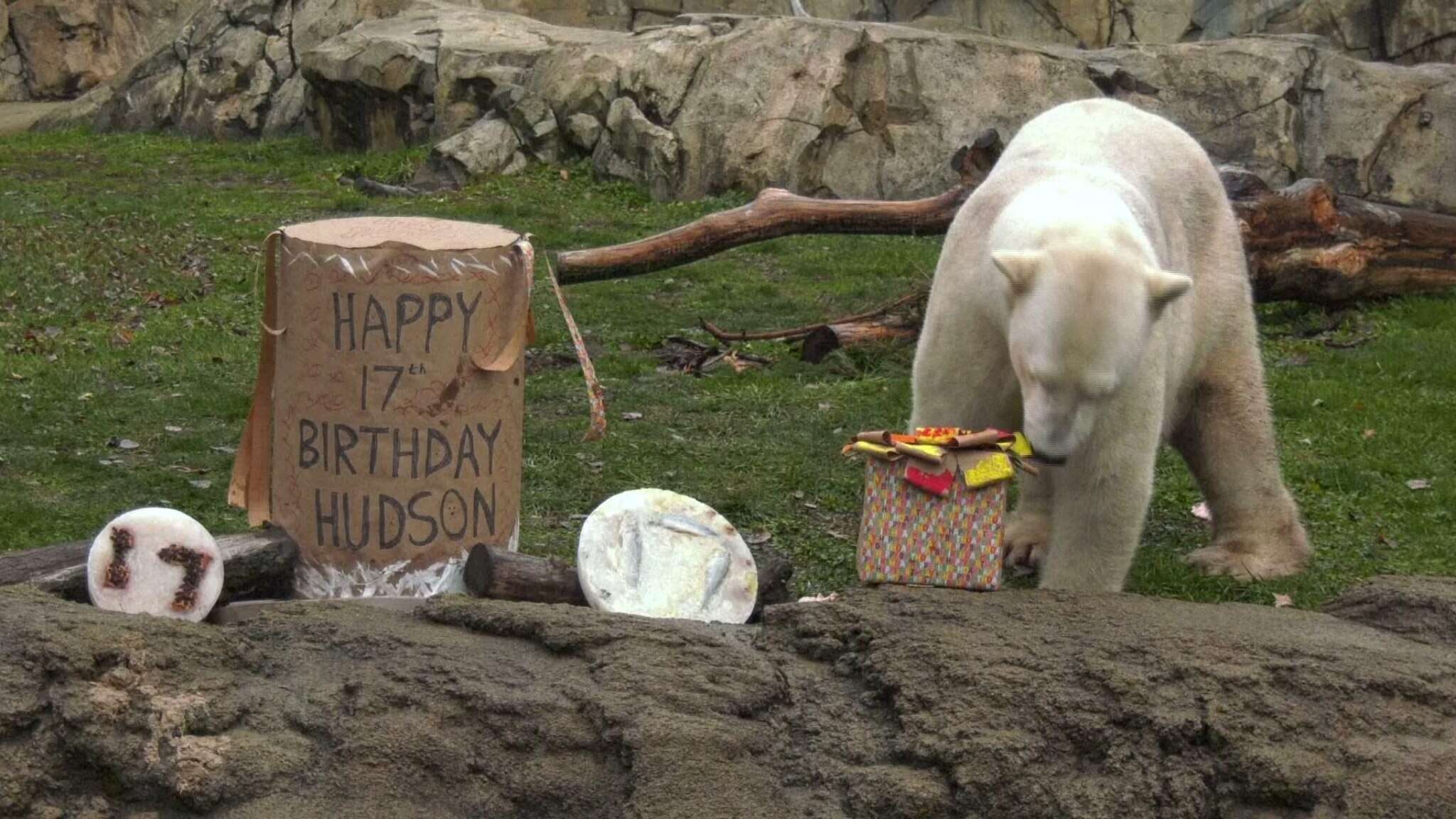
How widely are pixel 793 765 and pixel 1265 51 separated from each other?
43.7 ft

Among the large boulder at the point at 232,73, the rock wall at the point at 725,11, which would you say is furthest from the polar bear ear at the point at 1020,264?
the rock wall at the point at 725,11

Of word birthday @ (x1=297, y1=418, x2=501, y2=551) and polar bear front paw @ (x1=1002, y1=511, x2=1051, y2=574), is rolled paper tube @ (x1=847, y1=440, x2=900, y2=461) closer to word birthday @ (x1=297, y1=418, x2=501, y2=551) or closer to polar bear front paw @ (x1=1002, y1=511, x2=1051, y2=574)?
word birthday @ (x1=297, y1=418, x2=501, y2=551)

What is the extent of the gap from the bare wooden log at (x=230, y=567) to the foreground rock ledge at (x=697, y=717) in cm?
30

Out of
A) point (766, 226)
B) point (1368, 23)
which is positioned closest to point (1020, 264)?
point (766, 226)

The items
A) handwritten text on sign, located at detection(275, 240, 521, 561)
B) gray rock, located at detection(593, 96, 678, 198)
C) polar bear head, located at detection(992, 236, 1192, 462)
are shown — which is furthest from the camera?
gray rock, located at detection(593, 96, 678, 198)

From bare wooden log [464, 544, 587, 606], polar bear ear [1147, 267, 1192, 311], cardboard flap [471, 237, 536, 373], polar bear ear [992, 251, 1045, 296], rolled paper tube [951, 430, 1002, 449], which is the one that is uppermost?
polar bear ear [992, 251, 1045, 296]

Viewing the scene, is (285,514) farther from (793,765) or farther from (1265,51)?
(1265,51)

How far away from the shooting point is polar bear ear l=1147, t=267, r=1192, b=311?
4.37 meters

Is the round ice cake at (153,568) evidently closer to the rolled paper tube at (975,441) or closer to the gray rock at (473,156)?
the rolled paper tube at (975,441)

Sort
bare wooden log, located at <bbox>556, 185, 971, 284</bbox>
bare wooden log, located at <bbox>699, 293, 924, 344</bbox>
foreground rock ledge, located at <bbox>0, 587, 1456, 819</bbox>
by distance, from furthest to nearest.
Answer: bare wooden log, located at <bbox>699, 293, 924, 344</bbox> < bare wooden log, located at <bbox>556, 185, 971, 284</bbox> < foreground rock ledge, located at <bbox>0, 587, 1456, 819</bbox>

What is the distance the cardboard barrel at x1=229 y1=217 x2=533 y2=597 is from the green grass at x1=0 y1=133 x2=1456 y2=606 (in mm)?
1212

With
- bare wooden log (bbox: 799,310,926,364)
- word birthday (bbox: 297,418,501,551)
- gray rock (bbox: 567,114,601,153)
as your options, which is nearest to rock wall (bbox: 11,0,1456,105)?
gray rock (bbox: 567,114,601,153)

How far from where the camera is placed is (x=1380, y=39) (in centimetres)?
2191

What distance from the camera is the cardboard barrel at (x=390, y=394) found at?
4.53 meters
